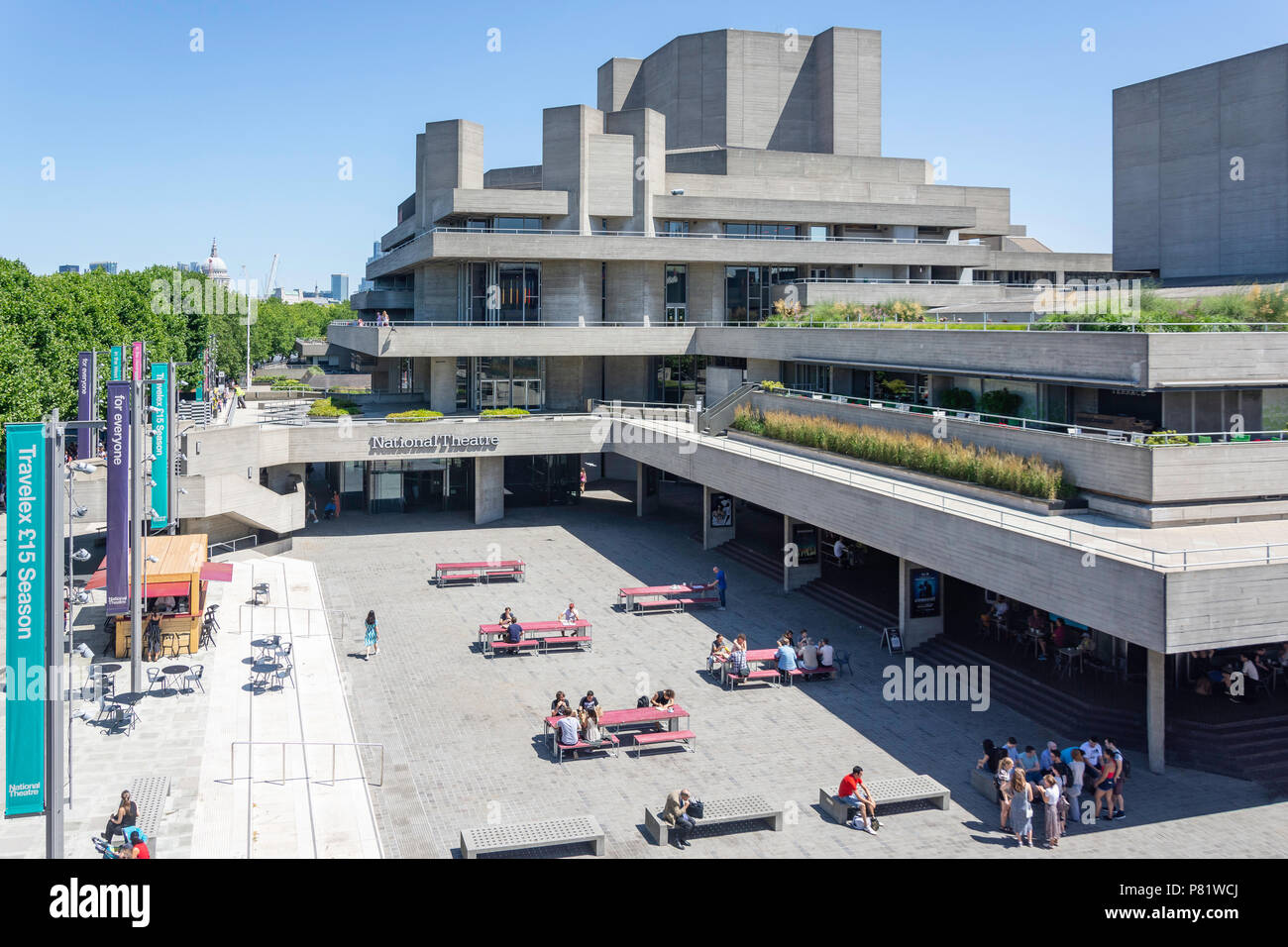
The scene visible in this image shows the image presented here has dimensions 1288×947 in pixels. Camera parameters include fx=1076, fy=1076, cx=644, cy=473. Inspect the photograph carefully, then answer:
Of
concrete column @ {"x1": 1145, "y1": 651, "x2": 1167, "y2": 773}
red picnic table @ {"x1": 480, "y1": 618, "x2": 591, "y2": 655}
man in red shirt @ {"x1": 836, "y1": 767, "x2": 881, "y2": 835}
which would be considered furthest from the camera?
red picnic table @ {"x1": 480, "y1": 618, "x2": 591, "y2": 655}

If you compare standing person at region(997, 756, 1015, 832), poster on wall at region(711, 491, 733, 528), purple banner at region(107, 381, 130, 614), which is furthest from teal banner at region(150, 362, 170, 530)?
standing person at region(997, 756, 1015, 832)

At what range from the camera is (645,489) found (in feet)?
157

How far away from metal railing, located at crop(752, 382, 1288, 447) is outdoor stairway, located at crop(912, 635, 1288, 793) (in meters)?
5.70

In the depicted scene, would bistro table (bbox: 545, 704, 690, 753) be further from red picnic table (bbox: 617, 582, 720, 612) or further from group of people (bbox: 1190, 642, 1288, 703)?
group of people (bbox: 1190, 642, 1288, 703)

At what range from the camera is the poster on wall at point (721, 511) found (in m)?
40.2

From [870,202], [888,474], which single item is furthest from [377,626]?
[870,202]

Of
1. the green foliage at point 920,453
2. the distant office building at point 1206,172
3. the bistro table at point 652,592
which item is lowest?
the bistro table at point 652,592

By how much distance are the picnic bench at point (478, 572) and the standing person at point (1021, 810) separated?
20.3 metres

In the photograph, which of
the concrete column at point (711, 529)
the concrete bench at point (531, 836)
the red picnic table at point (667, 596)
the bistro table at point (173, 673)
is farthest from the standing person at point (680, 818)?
the concrete column at point (711, 529)

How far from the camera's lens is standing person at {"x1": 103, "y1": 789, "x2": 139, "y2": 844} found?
15.3m

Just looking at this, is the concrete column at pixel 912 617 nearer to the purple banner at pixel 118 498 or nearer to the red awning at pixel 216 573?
the red awning at pixel 216 573

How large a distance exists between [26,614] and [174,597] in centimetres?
1447
